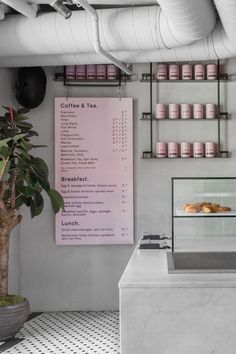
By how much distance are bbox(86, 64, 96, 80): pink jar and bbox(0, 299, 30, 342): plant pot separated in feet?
7.04

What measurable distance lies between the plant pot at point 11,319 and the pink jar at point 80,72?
6.98 feet

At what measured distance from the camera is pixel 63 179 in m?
4.48

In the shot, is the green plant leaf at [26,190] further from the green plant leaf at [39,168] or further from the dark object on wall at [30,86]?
the dark object on wall at [30,86]

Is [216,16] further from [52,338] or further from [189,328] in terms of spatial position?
[52,338]

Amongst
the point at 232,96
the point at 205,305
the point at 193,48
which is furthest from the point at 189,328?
the point at 232,96

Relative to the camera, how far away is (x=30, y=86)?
13.9 ft

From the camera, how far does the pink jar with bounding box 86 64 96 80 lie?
14.6 ft

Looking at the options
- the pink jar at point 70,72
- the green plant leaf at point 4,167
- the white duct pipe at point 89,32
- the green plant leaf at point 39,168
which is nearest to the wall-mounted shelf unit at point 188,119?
the pink jar at point 70,72

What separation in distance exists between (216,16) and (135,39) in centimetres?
62

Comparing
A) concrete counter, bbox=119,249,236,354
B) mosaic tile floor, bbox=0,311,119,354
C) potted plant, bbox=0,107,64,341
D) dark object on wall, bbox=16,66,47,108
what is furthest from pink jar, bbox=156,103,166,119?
concrete counter, bbox=119,249,236,354

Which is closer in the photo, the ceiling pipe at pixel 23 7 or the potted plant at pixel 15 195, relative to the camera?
the ceiling pipe at pixel 23 7

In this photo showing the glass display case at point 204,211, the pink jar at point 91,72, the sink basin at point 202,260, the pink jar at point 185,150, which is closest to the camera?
the sink basin at point 202,260

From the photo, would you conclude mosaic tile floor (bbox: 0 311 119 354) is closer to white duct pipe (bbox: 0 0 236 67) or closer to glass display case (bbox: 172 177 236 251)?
glass display case (bbox: 172 177 236 251)

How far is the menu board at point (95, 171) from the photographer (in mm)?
4469
